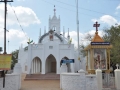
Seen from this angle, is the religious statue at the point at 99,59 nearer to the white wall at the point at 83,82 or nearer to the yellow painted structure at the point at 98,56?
the yellow painted structure at the point at 98,56

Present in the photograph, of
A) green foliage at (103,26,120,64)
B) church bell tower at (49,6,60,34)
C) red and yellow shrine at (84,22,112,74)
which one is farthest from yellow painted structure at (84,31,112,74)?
church bell tower at (49,6,60,34)

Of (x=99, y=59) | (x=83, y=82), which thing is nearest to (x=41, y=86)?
(x=83, y=82)

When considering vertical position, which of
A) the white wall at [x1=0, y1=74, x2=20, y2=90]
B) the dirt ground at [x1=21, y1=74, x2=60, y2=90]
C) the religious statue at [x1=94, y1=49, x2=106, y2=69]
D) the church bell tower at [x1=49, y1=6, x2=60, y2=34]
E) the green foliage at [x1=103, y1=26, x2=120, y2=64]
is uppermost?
the church bell tower at [x1=49, y1=6, x2=60, y2=34]

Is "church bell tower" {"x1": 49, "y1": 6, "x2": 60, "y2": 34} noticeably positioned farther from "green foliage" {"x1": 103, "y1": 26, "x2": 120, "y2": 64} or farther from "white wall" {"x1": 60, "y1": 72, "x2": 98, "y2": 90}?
"white wall" {"x1": 60, "y1": 72, "x2": 98, "y2": 90}

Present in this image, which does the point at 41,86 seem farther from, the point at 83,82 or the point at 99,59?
the point at 99,59

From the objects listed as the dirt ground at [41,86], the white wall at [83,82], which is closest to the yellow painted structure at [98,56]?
the white wall at [83,82]

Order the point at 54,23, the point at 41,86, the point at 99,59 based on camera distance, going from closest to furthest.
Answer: the point at 99,59 → the point at 41,86 → the point at 54,23

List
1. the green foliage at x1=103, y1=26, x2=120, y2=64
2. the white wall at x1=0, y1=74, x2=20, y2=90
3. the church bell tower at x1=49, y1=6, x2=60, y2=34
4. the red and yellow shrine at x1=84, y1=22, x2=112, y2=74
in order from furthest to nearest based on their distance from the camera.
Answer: the church bell tower at x1=49, y1=6, x2=60, y2=34
the green foliage at x1=103, y1=26, x2=120, y2=64
the red and yellow shrine at x1=84, y1=22, x2=112, y2=74
the white wall at x1=0, y1=74, x2=20, y2=90

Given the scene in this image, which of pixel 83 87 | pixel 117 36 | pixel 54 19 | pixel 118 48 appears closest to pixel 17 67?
pixel 83 87

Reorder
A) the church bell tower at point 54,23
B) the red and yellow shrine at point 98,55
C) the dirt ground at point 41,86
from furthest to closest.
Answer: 1. the church bell tower at point 54,23
2. the red and yellow shrine at point 98,55
3. the dirt ground at point 41,86

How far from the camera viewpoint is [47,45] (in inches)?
1211

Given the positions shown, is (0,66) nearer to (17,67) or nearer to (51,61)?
(17,67)

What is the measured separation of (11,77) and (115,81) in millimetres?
8432

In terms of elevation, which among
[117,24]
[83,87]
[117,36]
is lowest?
[83,87]
